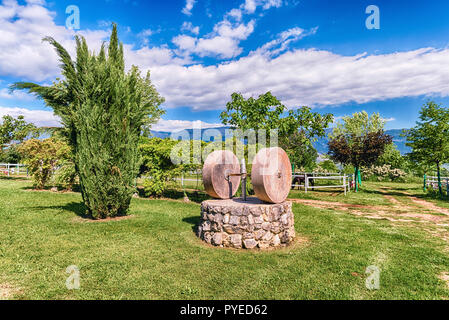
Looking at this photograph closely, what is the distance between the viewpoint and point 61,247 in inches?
218

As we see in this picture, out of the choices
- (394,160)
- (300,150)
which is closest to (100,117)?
(300,150)

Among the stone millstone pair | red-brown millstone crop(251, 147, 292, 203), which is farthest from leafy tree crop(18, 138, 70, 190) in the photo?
red-brown millstone crop(251, 147, 292, 203)

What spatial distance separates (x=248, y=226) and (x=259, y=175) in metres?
1.23

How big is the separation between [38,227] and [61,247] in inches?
90.2

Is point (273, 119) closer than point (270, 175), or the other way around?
point (270, 175)

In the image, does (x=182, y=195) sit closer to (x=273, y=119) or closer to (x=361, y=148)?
(x=273, y=119)

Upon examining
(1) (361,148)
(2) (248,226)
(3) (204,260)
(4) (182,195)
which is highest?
(1) (361,148)

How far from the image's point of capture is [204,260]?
4887 mm

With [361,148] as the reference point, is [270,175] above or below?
below

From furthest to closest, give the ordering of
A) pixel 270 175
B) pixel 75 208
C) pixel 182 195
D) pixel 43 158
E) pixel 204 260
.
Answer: pixel 43 158 → pixel 182 195 → pixel 75 208 → pixel 270 175 → pixel 204 260

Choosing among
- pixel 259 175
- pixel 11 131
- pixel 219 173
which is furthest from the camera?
pixel 11 131

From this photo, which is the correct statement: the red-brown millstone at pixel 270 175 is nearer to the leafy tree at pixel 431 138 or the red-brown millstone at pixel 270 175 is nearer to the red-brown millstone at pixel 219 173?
the red-brown millstone at pixel 219 173
